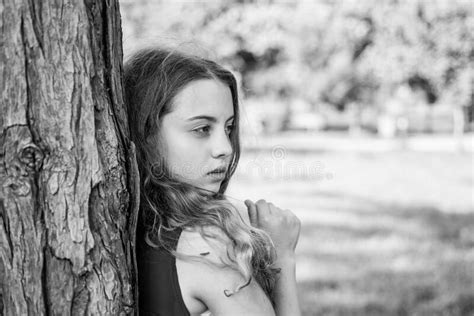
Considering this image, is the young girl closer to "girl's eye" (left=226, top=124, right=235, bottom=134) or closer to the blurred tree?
"girl's eye" (left=226, top=124, right=235, bottom=134)

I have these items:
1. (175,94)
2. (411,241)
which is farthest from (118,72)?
(411,241)

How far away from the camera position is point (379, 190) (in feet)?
29.5

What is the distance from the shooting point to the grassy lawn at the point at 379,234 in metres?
4.05

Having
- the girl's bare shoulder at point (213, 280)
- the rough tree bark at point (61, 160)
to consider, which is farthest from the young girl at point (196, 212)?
the rough tree bark at point (61, 160)

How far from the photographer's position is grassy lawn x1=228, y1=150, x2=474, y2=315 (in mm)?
4051

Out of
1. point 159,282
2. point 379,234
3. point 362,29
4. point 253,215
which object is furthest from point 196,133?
point 362,29

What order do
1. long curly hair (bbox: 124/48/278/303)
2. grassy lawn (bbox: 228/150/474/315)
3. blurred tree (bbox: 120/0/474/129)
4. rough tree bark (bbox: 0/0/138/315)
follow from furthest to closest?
blurred tree (bbox: 120/0/474/129) → grassy lawn (bbox: 228/150/474/315) → long curly hair (bbox: 124/48/278/303) → rough tree bark (bbox: 0/0/138/315)

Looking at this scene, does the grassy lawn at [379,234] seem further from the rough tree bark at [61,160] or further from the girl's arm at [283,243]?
the rough tree bark at [61,160]

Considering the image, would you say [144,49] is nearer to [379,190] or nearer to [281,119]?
[379,190]

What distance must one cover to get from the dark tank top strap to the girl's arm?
13.0 inches

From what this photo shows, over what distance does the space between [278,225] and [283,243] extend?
0.05m

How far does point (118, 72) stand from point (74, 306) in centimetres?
49

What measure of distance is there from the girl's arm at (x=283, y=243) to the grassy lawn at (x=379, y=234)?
2.11 meters

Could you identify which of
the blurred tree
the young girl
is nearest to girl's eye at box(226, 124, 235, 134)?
the young girl
